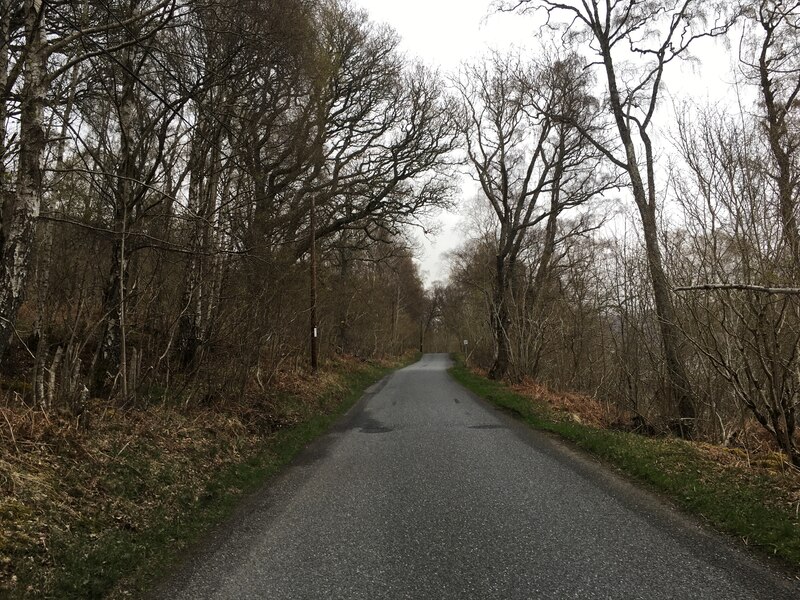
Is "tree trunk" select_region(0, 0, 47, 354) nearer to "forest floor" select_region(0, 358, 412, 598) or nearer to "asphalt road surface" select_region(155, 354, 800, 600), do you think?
"forest floor" select_region(0, 358, 412, 598)

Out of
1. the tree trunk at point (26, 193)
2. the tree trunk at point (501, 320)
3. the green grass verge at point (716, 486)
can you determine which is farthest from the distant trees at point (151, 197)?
the tree trunk at point (501, 320)

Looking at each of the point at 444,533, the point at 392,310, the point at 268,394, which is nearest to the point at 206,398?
the point at 268,394

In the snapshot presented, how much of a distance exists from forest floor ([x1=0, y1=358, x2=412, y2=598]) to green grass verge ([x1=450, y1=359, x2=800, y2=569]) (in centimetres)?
471

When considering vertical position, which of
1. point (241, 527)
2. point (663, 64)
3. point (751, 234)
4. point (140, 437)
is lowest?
point (241, 527)

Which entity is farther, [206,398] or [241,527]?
[206,398]

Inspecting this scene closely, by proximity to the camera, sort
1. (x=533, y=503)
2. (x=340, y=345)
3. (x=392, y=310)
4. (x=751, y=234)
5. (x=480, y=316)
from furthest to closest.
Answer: (x=392, y=310) < (x=480, y=316) < (x=340, y=345) < (x=751, y=234) < (x=533, y=503)

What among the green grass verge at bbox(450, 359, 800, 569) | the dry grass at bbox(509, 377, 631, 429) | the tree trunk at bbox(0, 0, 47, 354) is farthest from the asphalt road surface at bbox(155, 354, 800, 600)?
the dry grass at bbox(509, 377, 631, 429)

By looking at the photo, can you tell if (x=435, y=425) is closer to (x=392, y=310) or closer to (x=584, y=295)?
(x=584, y=295)

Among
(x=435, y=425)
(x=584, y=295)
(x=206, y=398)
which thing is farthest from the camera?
(x=584, y=295)

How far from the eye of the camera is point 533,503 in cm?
503

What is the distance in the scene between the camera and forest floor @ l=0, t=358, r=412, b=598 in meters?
3.36

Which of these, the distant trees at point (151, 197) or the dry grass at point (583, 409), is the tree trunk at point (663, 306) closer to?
the dry grass at point (583, 409)

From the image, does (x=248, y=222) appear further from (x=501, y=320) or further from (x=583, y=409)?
(x=501, y=320)

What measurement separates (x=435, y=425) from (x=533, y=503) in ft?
16.5
